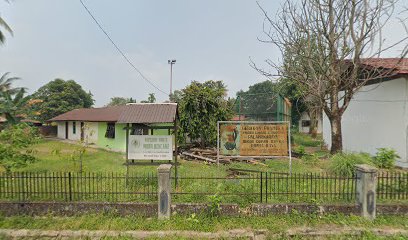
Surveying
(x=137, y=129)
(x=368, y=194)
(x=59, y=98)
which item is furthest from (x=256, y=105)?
(x=59, y=98)

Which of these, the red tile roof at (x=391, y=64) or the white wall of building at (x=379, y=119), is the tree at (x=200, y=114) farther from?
the red tile roof at (x=391, y=64)

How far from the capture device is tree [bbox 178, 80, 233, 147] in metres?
14.4

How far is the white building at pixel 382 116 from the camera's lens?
989 centimetres

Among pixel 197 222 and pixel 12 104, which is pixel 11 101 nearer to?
pixel 12 104

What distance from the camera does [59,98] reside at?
35688 mm

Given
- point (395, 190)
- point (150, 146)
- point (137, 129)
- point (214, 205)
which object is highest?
point (137, 129)

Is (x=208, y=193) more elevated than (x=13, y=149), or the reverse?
(x=13, y=149)

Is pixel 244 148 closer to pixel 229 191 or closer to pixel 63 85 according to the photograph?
pixel 229 191

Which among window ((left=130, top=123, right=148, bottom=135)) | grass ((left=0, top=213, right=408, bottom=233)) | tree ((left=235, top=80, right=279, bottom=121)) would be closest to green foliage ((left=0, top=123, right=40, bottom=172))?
grass ((left=0, top=213, right=408, bottom=233))

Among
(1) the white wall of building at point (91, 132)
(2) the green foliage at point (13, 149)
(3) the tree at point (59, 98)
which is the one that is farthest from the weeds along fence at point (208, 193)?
(3) the tree at point (59, 98)

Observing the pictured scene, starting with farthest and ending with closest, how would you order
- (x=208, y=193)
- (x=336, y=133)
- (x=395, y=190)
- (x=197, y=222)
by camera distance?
(x=336, y=133)
(x=208, y=193)
(x=395, y=190)
(x=197, y=222)

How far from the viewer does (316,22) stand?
35.9ft

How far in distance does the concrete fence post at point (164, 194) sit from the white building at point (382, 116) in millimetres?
10094

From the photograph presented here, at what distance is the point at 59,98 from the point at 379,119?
39.3 meters
